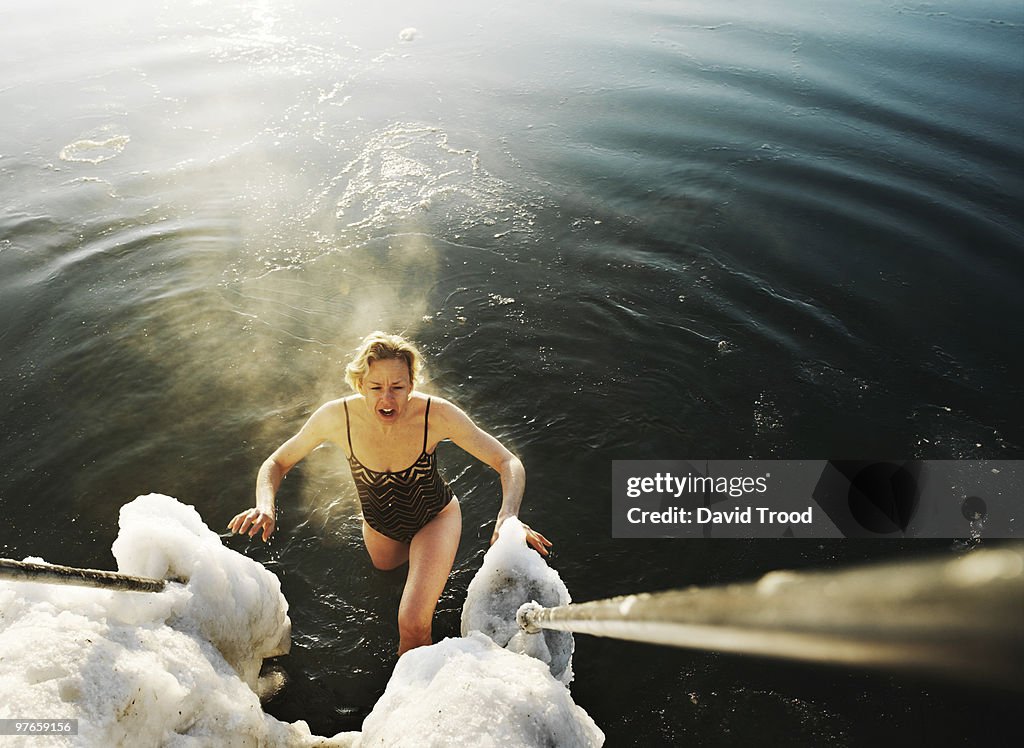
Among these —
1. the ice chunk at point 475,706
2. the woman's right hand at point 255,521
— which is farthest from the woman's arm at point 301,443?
the ice chunk at point 475,706

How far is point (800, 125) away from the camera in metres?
10.3

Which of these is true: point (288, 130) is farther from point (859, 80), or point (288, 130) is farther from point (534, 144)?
point (859, 80)

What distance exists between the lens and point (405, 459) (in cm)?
408

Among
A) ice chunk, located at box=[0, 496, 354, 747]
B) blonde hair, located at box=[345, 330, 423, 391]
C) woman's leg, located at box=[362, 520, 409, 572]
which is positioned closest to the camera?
ice chunk, located at box=[0, 496, 354, 747]

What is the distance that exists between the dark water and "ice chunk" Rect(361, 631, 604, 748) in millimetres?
1127

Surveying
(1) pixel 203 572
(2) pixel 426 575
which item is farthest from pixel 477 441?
(1) pixel 203 572

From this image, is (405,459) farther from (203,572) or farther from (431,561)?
(203,572)

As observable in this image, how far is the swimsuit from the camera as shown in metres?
4.09

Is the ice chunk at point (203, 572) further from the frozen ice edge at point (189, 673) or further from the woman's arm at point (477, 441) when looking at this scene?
the woman's arm at point (477, 441)

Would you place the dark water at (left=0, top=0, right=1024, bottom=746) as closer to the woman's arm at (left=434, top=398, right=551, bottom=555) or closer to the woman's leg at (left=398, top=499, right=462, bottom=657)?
the woman's leg at (left=398, top=499, right=462, bottom=657)

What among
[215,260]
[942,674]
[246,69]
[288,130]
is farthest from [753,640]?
[246,69]

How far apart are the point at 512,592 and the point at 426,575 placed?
0.60 metres

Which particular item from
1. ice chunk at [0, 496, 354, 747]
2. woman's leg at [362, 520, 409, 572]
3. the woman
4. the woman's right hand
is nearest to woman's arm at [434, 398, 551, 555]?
the woman

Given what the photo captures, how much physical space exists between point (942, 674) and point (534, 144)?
27.1 ft
